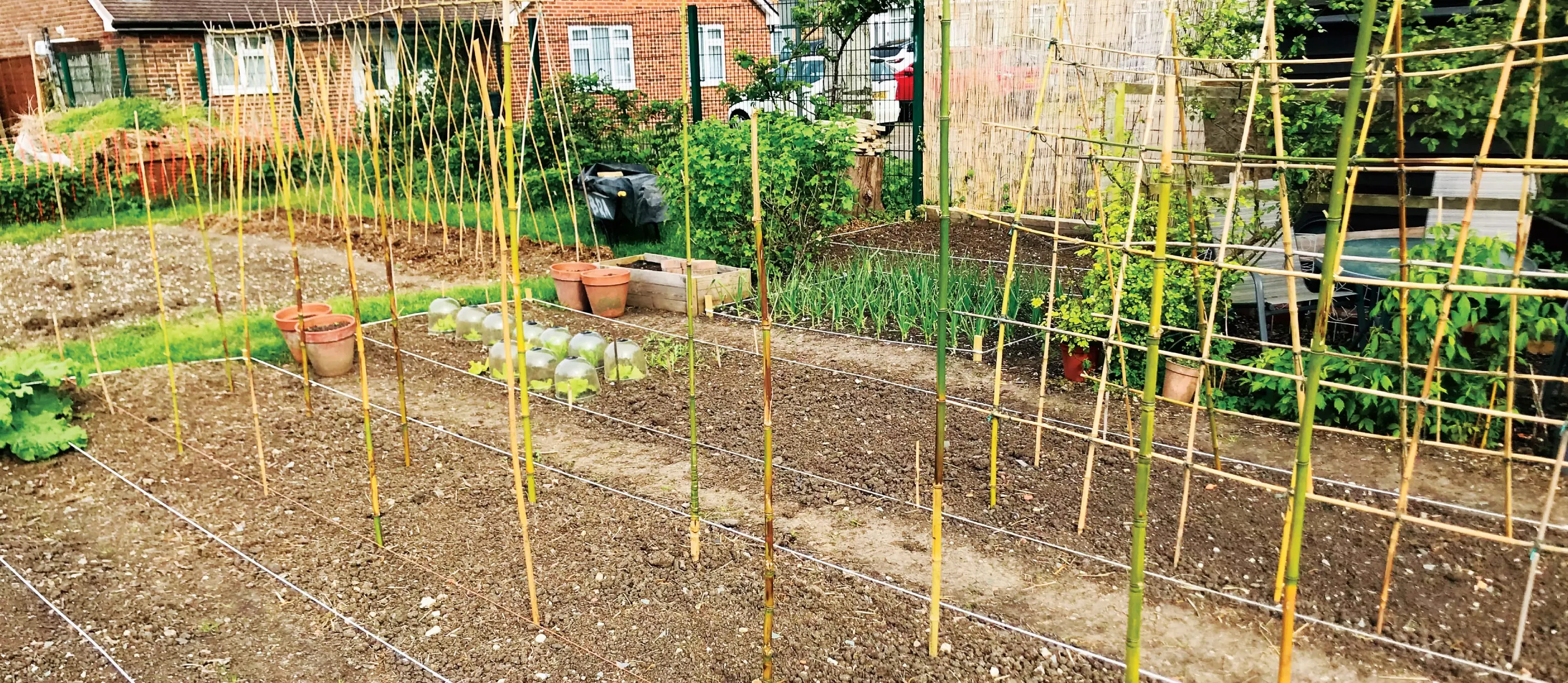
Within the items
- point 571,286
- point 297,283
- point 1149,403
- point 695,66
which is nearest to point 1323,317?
point 1149,403

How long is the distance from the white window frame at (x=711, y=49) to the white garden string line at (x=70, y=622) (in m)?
16.6

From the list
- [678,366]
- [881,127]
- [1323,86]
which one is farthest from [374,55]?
[1323,86]

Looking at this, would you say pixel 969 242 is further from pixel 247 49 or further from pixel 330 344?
pixel 247 49

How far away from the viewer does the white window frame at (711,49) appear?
63.4 ft

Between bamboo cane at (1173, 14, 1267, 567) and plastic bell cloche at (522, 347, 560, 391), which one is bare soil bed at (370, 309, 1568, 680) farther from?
plastic bell cloche at (522, 347, 560, 391)

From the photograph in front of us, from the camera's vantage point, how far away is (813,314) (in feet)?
21.1

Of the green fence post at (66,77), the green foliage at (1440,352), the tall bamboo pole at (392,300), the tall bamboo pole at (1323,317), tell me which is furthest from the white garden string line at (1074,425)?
the green fence post at (66,77)

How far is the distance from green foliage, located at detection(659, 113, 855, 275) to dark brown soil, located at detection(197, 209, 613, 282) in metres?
1.17

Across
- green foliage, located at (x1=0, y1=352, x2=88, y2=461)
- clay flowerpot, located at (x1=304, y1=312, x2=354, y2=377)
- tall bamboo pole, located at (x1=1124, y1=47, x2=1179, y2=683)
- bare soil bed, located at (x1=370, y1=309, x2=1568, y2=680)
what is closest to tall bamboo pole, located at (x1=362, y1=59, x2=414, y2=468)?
clay flowerpot, located at (x1=304, y1=312, x2=354, y2=377)

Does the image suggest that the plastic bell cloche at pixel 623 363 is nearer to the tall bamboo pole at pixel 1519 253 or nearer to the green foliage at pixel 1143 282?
the green foliage at pixel 1143 282

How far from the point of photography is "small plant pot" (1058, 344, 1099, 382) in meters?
5.12

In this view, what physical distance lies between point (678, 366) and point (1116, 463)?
2395 millimetres

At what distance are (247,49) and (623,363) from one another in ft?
39.1

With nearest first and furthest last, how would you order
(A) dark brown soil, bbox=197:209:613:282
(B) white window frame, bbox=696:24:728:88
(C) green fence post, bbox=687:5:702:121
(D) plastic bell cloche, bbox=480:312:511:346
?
(D) plastic bell cloche, bbox=480:312:511:346 → (A) dark brown soil, bbox=197:209:613:282 → (C) green fence post, bbox=687:5:702:121 → (B) white window frame, bbox=696:24:728:88
